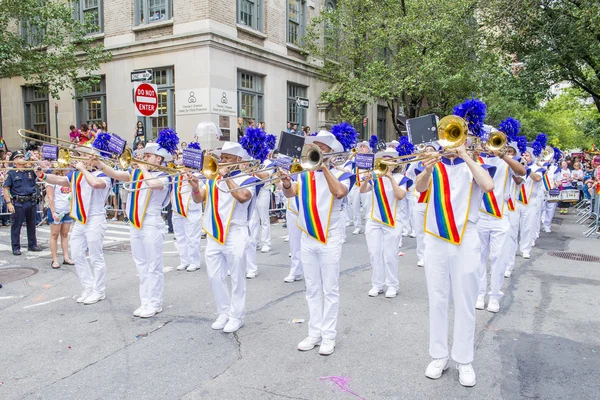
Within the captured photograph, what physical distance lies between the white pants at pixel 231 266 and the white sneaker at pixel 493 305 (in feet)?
10.4

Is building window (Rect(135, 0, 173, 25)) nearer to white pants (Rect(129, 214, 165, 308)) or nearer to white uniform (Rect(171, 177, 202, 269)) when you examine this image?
white uniform (Rect(171, 177, 202, 269))

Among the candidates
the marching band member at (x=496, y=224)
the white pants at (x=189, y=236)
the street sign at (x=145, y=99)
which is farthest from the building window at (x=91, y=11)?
the marching band member at (x=496, y=224)

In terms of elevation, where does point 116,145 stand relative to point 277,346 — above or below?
above

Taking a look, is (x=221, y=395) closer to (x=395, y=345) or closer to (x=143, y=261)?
(x=395, y=345)

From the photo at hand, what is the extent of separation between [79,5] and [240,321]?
19.4 m

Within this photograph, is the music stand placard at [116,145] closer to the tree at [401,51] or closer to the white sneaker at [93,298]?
the white sneaker at [93,298]

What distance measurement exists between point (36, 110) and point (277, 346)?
72.0ft

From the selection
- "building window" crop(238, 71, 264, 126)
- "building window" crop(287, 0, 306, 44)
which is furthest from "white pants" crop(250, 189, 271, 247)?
"building window" crop(287, 0, 306, 44)

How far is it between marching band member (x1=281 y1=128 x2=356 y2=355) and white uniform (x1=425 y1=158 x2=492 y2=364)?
957mm

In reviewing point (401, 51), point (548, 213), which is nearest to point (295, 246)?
point (548, 213)

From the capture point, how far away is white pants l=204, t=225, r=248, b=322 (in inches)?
215

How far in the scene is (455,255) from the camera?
427cm

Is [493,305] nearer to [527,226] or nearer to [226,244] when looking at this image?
[226,244]

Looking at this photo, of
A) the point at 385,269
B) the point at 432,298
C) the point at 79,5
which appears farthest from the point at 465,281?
the point at 79,5
